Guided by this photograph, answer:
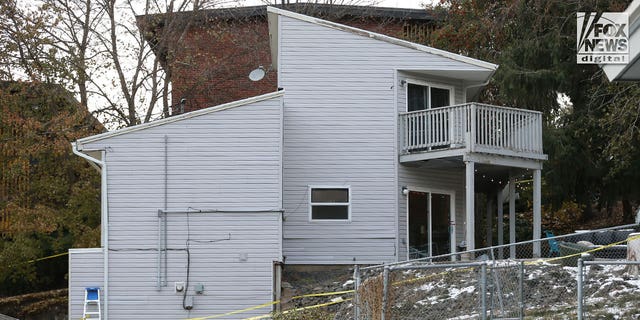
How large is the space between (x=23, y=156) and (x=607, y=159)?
16555 mm

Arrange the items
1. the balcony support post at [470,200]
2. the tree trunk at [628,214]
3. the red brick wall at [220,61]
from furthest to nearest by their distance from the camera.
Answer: the tree trunk at [628,214], the red brick wall at [220,61], the balcony support post at [470,200]

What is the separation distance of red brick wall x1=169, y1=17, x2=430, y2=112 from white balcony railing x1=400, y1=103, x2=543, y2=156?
9926 mm

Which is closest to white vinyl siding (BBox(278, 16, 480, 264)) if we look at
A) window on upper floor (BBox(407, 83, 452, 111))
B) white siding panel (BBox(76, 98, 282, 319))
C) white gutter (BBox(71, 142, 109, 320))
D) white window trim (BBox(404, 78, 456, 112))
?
white window trim (BBox(404, 78, 456, 112))

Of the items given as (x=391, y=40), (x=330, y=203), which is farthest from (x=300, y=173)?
(x=391, y=40)

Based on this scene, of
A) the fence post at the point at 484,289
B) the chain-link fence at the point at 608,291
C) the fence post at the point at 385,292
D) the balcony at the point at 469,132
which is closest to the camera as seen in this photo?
the chain-link fence at the point at 608,291

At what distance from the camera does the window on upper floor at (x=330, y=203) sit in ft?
86.8

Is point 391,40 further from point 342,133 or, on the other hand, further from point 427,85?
point 342,133

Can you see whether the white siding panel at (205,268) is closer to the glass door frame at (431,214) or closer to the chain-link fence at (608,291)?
the glass door frame at (431,214)

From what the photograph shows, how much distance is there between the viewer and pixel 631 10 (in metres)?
10.7

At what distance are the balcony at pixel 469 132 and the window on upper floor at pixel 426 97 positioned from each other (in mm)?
806

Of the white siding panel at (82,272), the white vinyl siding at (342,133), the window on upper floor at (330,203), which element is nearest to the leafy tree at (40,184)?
the white siding panel at (82,272)

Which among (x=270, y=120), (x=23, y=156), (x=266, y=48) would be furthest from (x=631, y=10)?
(x=266, y=48)

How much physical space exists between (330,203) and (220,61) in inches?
452

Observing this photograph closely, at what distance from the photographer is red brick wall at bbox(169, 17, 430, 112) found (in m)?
34.8
